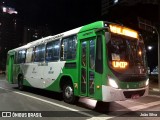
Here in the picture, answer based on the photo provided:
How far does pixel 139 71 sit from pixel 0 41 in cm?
10064

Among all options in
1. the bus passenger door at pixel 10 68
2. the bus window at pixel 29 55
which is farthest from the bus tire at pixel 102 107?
the bus passenger door at pixel 10 68

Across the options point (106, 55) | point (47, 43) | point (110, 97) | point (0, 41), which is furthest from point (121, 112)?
point (0, 41)

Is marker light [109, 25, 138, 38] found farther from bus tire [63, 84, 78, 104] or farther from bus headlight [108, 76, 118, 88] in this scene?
bus tire [63, 84, 78, 104]

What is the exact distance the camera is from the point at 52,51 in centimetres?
1208

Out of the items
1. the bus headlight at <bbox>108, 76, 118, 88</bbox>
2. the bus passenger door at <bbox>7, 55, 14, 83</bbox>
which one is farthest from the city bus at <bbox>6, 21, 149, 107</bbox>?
the bus passenger door at <bbox>7, 55, 14, 83</bbox>

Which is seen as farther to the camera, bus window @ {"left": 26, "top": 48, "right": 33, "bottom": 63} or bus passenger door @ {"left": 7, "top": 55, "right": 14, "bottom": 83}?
bus passenger door @ {"left": 7, "top": 55, "right": 14, "bottom": 83}

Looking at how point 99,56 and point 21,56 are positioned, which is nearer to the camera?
point 99,56

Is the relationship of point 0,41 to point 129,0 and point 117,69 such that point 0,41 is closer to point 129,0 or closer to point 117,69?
point 129,0

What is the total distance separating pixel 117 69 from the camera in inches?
327

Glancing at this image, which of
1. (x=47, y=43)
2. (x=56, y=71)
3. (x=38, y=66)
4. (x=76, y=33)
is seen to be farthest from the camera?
(x=38, y=66)

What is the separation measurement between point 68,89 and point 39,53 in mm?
4049

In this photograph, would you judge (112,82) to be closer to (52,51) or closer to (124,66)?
(124,66)

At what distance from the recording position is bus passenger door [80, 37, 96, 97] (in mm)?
8875

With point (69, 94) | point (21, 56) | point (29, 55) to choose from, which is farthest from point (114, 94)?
point (21, 56)
